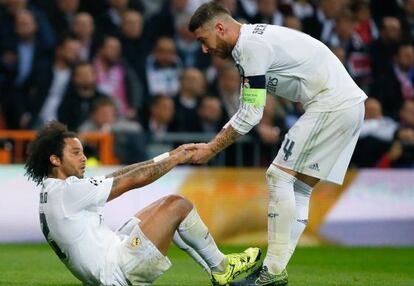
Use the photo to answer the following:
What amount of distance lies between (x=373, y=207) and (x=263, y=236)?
165cm

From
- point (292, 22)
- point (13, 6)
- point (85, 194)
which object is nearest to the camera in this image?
point (85, 194)

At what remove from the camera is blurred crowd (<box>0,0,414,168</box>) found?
14883 millimetres

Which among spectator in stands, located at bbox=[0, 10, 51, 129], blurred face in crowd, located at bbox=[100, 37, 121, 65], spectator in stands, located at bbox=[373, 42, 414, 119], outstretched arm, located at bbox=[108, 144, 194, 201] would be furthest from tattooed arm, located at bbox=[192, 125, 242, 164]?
spectator in stands, located at bbox=[373, 42, 414, 119]

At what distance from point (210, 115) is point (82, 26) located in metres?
2.31

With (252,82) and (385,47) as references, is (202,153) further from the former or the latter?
(385,47)

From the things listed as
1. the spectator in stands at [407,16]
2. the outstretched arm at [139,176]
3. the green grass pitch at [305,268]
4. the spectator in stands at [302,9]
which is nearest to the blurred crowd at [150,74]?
the spectator in stands at [302,9]

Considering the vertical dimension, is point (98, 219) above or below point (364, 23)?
below

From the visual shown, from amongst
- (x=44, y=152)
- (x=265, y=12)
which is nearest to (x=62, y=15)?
(x=265, y=12)

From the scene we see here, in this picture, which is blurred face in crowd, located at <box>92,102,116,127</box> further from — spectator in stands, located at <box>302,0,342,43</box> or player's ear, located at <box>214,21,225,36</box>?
player's ear, located at <box>214,21,225,36</box>

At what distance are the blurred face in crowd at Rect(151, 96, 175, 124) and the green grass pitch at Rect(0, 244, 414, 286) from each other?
6.78 ft

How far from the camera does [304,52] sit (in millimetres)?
8695

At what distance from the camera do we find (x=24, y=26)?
1516 cm

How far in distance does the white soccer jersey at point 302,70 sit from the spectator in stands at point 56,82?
655cm

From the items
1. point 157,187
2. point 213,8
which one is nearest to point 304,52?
point 213,8
